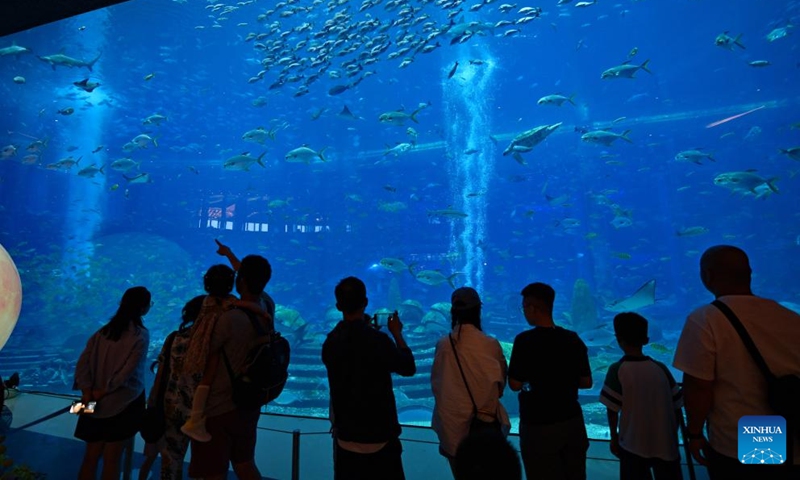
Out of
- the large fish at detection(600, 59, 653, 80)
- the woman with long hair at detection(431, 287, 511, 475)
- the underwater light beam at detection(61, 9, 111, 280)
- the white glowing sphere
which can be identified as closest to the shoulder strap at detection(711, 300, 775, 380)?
the woman with long hair at detection(431, 287, 511, 475)

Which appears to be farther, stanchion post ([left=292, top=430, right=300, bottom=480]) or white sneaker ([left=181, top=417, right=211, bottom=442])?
stanchion post ([left=292, top=430, right=300, bottom=480])

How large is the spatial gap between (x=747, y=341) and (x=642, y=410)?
0.76 m

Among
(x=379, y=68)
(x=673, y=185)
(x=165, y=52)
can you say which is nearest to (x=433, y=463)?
(x=165, y=52)

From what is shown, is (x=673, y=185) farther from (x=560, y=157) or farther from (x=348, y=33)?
(x=348, y=33)

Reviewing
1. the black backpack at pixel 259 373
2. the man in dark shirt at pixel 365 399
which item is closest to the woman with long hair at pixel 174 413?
the black backpack at pixel 259 373

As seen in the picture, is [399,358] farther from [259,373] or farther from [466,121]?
[466,121]

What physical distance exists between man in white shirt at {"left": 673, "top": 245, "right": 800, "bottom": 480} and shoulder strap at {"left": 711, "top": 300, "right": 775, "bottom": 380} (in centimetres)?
1

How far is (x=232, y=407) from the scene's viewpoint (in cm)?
192

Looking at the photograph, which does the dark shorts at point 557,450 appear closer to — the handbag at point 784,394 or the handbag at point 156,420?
the handbag at point 784,394

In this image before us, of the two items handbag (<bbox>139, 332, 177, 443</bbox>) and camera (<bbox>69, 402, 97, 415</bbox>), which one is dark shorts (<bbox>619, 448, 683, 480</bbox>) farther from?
camera (<bbox>69, 402, 97, 415</bbox>)

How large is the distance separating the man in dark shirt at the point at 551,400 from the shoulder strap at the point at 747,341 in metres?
0.61

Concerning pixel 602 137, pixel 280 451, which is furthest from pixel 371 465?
pixel 602 137

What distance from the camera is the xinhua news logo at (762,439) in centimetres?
133

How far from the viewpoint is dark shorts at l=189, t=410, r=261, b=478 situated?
1854 millimetres
